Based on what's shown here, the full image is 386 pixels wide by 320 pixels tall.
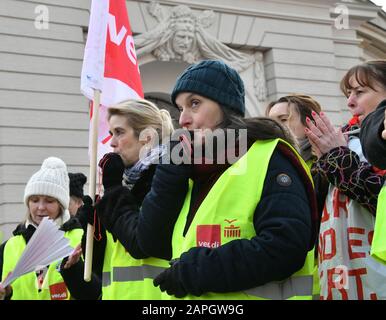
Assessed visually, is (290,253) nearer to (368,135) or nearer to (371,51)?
(368,135)

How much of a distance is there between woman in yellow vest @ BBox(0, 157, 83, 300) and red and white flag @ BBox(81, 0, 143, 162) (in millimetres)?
566

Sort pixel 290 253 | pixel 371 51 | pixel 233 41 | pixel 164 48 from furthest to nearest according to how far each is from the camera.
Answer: pixel 371 51 → pixel 233 41 → pixel 164 48 → pixel 290 253

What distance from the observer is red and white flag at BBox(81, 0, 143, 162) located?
3.50m

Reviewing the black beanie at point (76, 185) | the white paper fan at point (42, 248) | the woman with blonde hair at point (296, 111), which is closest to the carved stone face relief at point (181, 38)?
the black beanie at point (76, 185)

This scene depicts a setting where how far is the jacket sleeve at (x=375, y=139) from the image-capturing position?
6.27 feet

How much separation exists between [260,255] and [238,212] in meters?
0.18

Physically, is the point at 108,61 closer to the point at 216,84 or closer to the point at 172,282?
the point at 216,84

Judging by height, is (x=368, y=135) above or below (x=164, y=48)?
below

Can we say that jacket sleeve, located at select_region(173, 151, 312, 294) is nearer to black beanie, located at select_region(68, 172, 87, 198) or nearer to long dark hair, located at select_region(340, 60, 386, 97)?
long dark hair, located at select_region(340, 60, 386, 97)

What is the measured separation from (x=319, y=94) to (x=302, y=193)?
1191cm

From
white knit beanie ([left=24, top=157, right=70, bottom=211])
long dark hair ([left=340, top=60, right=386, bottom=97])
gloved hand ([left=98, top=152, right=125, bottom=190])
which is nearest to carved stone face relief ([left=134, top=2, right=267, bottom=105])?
white knit beanie ([left=24, top=157, right=70, bottom=211])

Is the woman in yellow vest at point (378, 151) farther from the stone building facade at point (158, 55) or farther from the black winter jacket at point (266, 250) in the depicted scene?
the stone building facade at point (158, 55)

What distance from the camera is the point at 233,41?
42.7 ft

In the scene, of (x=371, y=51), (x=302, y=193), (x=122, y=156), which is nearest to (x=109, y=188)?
(x=122, y=156)
